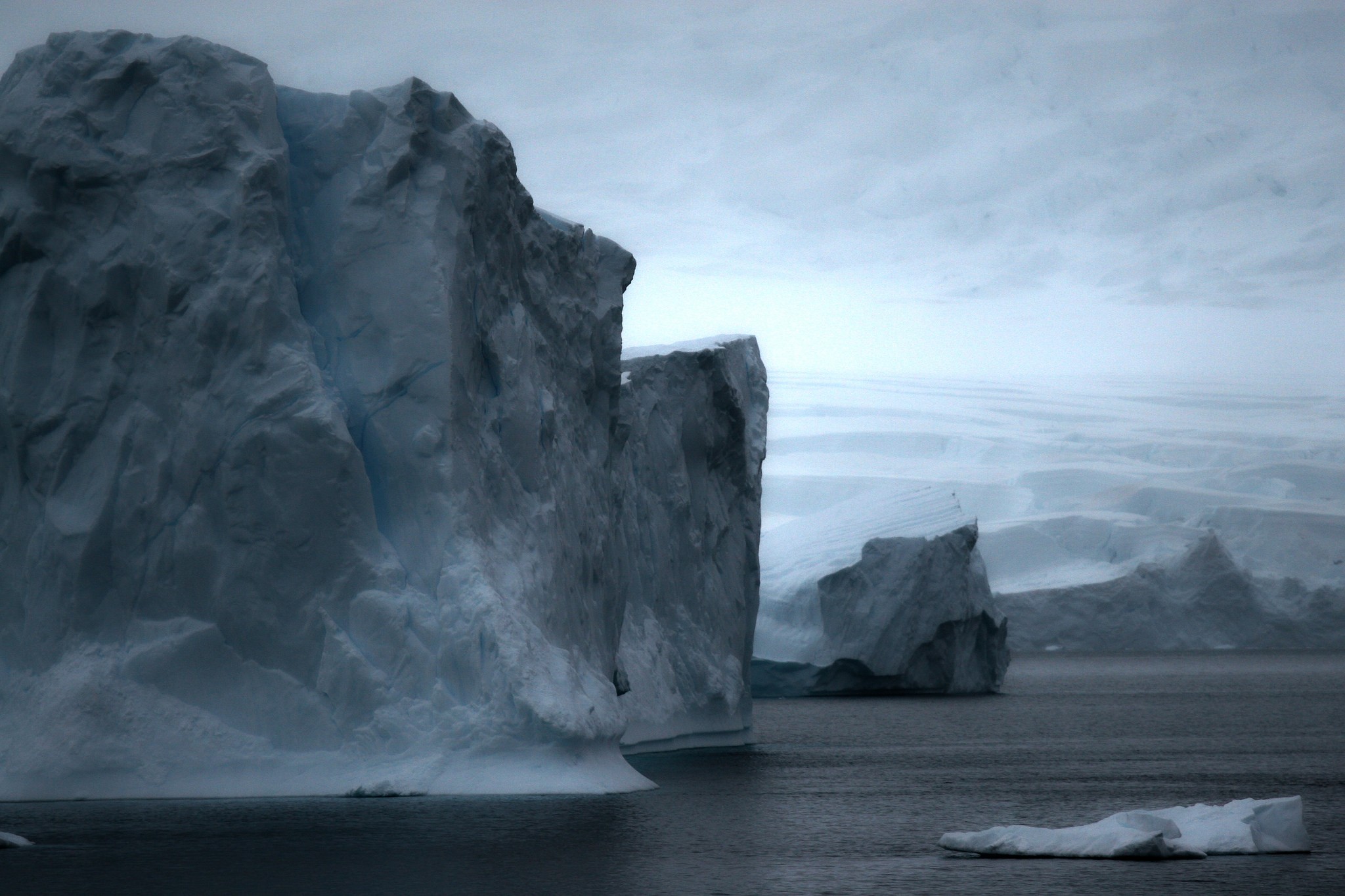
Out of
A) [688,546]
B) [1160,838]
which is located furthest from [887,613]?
[1160,838]

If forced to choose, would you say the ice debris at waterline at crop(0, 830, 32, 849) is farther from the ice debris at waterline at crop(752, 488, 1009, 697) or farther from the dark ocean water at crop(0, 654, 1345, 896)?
the ice debris at waterline at crop(752, 488, 1009, 697)

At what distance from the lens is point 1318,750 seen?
71.9 feet

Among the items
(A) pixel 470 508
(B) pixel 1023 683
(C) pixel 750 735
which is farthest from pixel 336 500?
(B) pixel 1023 683

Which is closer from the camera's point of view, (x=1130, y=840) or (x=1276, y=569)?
(x=1130, y=840)

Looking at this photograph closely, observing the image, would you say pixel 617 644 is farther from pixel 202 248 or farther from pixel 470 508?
pixel 202 248

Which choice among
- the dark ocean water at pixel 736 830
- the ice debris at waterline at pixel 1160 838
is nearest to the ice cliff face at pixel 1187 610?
the dark ocean water at pixel 736 830

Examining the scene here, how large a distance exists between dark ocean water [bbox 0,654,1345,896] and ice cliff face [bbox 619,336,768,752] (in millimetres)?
841

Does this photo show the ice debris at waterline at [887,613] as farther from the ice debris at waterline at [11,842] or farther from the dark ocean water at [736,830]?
the ice debris at waterline at [11,842]

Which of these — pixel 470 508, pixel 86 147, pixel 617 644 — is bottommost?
pixel 617 644

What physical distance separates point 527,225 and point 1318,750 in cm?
1268

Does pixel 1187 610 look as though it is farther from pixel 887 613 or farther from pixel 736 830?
pixel 736 830

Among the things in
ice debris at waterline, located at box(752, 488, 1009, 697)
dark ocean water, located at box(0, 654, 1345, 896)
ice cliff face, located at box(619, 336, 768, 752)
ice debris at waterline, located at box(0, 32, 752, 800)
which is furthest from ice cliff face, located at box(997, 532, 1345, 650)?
ice debris at waterline, located at box(0, 32, 752, 800)

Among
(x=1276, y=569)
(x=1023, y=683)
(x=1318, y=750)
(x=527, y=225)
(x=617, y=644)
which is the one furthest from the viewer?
(x=1276, y=569)

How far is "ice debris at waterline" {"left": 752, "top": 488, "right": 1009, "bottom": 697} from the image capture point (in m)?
36.1
